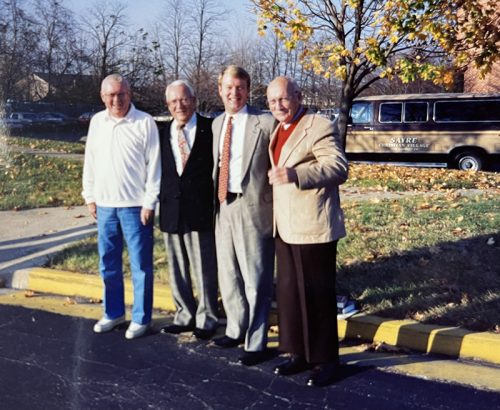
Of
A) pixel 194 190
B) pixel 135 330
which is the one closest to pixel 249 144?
pixel 194 190

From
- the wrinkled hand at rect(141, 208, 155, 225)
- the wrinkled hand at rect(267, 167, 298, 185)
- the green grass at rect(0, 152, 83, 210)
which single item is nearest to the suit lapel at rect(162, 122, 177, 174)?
the wrinkled hand at rect(141, 208, 155, 225)

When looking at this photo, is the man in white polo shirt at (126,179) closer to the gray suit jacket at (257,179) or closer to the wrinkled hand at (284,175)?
the gray suit jacket at (257,179)

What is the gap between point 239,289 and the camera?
4273 millimetres

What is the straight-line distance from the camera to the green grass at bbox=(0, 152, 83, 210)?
9.70 m

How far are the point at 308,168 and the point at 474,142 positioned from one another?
13.6 metres

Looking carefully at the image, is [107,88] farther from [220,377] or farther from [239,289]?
[220,377]

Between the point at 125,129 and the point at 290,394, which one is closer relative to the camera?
the point at 290,394

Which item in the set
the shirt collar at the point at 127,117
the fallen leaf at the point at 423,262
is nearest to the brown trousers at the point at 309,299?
the shirt collar at the point at 127,117

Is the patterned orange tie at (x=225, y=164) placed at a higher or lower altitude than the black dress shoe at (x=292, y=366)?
higher

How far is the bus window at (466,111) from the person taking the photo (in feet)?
52.2

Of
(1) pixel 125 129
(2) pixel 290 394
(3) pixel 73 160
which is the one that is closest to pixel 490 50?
(1) pixel 125 129

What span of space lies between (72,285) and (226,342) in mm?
2113

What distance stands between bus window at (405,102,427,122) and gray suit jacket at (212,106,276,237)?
44.6ft

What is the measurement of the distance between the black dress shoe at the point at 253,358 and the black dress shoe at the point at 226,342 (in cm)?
24
